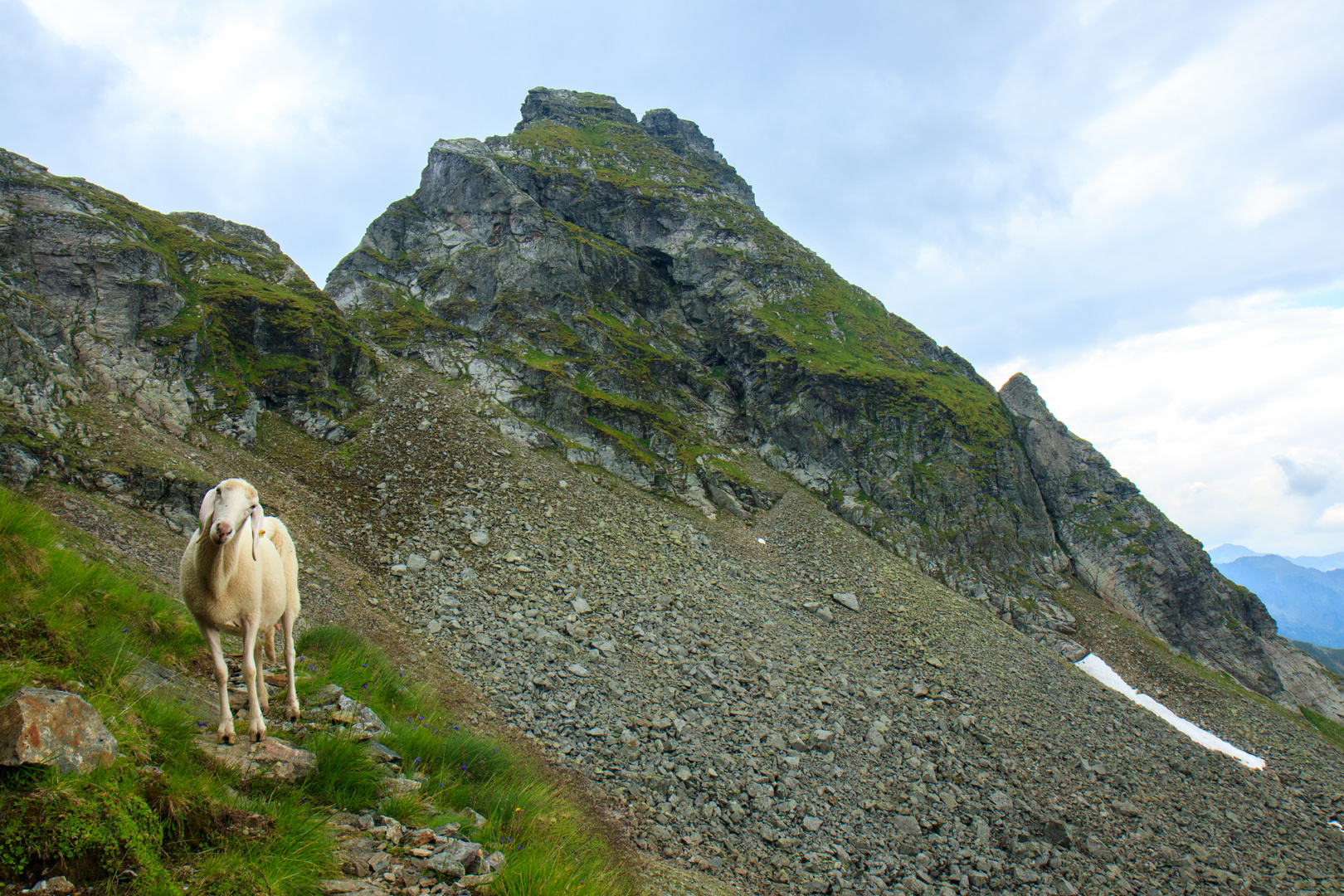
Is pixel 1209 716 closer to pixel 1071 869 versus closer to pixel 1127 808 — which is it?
pixel 1127 808

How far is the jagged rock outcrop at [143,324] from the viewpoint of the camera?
1875 centimetres

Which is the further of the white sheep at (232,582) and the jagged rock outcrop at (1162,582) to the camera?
the jagged rock outcrop at (1162,582)

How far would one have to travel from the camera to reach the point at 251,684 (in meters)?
5.55

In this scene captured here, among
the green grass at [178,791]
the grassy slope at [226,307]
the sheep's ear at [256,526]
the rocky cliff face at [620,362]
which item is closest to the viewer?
the green grass at [178,791]

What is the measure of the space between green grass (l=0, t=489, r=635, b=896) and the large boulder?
0.32 ft

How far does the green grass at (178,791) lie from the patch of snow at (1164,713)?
29.6m

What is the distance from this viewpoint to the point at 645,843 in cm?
1073

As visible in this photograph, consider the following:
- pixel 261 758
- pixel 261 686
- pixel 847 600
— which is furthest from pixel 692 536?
pixel 261 758

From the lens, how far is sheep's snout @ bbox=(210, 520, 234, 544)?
497cm

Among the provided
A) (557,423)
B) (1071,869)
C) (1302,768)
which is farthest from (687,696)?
(1302,768)

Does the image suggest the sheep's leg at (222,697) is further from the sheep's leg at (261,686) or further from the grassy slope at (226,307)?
the grassy slope at (226,307)

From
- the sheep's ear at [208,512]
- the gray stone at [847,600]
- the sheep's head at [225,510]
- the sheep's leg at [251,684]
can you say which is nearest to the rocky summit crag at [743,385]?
the gray stone at [847,600]

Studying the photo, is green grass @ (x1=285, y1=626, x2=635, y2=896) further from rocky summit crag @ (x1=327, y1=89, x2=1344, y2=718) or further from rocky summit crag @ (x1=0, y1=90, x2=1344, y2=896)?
rocky summit crag @ (x1=327, y1=89, x2=1344, y2=718)

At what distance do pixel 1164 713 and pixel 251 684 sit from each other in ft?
125
